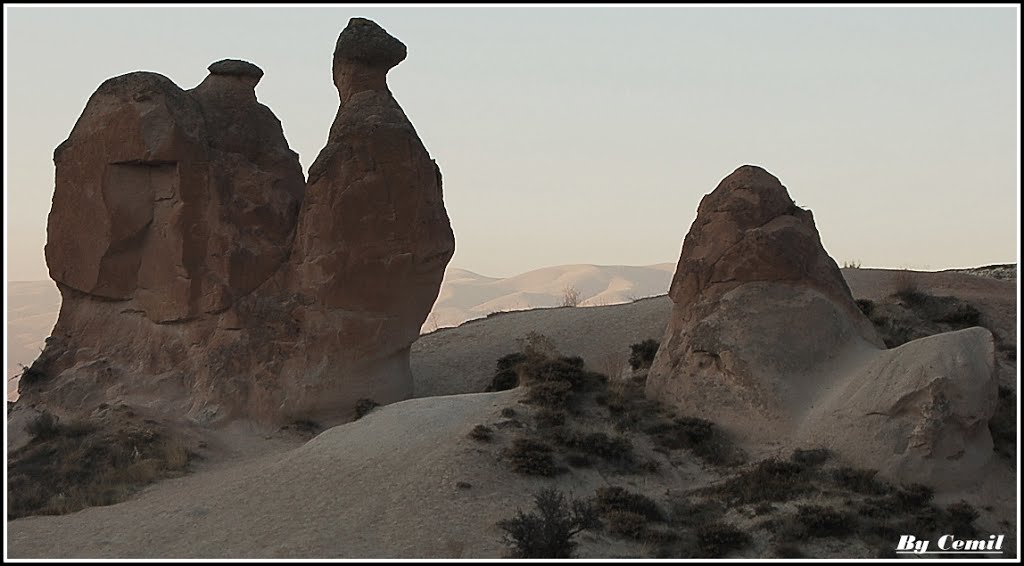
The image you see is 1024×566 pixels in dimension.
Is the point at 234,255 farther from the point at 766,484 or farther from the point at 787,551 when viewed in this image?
the point at 787,551

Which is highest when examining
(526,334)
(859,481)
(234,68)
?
(234,68)

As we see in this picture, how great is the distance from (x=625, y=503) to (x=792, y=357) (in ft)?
14.9

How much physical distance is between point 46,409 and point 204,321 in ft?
10.9

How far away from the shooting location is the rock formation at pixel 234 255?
2202 centimetres

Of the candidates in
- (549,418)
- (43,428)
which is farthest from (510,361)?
(43,428)

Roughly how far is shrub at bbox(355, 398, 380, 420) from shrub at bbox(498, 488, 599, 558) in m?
7.37

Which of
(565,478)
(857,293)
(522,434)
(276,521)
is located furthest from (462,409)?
(857,293)

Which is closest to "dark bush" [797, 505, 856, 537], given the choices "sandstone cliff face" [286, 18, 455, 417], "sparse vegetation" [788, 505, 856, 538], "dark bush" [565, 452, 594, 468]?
"sparse vegetation" [788, 505, 856, 538]

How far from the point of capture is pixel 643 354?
23.2 metres

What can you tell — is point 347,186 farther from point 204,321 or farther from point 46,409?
point 46,409

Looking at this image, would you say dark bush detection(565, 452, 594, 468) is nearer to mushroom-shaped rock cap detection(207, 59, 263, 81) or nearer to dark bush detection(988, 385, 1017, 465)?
dark bush detection(988, 385, 1017, 465)

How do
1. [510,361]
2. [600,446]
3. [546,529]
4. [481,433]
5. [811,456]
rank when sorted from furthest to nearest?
[510,361] → [600,446] → [481,433] → [811,456] → [546,529]

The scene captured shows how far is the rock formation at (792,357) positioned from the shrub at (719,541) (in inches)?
114

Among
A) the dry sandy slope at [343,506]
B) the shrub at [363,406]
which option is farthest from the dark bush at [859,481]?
the shrub at [363,406]
